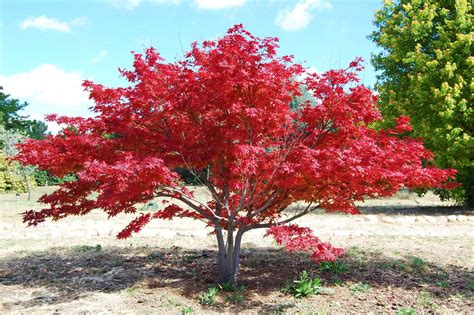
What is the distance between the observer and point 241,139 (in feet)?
18.9

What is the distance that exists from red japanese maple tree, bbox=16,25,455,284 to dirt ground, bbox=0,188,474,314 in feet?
3.56

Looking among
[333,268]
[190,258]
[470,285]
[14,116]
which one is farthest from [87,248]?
[14,116]

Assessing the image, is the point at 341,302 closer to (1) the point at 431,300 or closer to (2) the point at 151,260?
(1) the point at 431,300

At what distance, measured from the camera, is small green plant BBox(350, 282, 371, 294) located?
20.6 ft

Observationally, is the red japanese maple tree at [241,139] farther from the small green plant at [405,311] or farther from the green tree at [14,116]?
the green tree at [14,116]

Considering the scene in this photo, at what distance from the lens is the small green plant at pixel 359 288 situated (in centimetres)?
627

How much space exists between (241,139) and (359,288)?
279 cm

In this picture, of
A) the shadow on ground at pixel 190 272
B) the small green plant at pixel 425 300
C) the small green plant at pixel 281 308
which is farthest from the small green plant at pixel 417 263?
the small green plant at pixel 281 308

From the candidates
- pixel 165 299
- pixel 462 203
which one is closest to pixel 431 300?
pixel 165 299

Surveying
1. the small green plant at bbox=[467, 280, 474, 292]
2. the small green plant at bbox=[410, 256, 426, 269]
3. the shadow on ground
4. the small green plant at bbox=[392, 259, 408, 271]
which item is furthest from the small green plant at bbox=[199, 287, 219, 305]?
the small green plant at bbox=[467, 280, 474, 292]

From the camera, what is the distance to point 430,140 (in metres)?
15.6

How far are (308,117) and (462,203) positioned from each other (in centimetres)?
1425

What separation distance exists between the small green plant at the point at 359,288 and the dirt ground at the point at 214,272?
0.05ft

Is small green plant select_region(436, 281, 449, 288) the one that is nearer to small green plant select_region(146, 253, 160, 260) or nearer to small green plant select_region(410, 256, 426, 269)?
small green plant select_region(410, 256, 426, 269)
